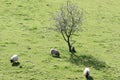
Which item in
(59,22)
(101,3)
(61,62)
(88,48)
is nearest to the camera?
(61,62)

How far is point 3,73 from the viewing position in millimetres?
32094

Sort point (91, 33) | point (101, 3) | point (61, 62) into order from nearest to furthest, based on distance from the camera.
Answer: point (61, 62) → point (91, 33) → point (101, 3)

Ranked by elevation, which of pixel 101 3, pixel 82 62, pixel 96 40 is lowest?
pixel 101 3

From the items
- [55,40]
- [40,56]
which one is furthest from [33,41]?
[40,56]

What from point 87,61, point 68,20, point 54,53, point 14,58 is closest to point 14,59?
point 14,58

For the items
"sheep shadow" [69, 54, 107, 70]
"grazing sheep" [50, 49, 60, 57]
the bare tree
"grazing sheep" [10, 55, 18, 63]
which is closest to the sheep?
"grazing sheep" [10, 55, 18, 63]

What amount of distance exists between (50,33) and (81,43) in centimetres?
527

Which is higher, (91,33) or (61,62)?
(61,62)

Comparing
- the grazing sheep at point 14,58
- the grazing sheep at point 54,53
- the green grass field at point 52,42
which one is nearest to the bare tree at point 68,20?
the green grass field at point 52,42

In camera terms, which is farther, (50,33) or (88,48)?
(50,33)

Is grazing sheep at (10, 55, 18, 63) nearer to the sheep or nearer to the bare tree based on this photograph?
the sheep

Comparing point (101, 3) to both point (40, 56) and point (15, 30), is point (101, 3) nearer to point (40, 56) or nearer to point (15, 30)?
point (15, 30)

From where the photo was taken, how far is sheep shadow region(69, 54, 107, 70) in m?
35.4

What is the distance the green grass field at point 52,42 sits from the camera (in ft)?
109
